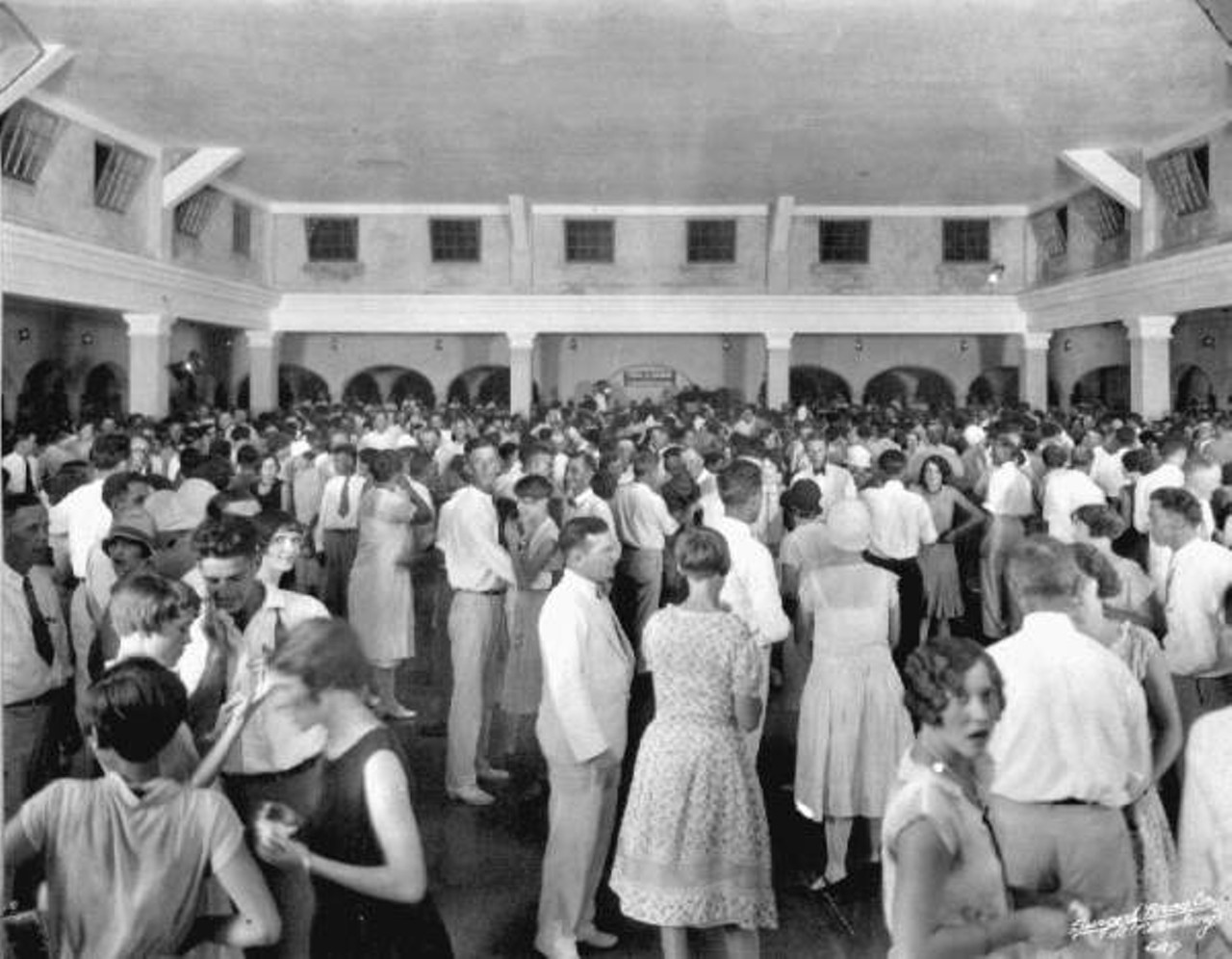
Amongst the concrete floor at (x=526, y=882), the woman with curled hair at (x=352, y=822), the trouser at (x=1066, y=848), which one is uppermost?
the woman with curled hair at (x=352, y=822)

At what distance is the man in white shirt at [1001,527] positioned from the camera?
8172mm

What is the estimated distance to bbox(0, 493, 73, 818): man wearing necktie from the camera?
414cm

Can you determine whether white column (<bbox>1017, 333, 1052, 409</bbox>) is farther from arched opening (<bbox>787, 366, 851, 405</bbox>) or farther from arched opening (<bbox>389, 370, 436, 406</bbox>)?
arched opening (<bbox>389, 370, 436, 406</bbox>)

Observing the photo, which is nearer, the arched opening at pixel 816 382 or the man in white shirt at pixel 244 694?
the man in white shirt at pixel 244 694

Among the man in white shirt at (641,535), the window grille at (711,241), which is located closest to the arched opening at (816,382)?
the window grille at (711,241)

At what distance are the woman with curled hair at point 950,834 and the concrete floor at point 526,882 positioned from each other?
1890 mm

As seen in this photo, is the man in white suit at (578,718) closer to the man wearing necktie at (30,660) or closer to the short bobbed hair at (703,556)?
the short bobbed hair at (703,556)

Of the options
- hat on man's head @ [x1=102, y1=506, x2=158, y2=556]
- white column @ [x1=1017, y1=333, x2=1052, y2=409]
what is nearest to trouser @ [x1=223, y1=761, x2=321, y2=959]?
hat on man's head @ [x1=102, y1=506, x2=158, y2=556]

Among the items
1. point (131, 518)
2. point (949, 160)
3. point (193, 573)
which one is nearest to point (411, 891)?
point (193, 573)

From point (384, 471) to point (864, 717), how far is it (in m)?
3.14

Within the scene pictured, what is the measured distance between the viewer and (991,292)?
21.7 metres

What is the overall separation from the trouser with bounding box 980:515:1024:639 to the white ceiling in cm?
537

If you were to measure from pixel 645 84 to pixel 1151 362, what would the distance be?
8305 mm

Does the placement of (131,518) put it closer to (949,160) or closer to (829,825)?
(829,825)
